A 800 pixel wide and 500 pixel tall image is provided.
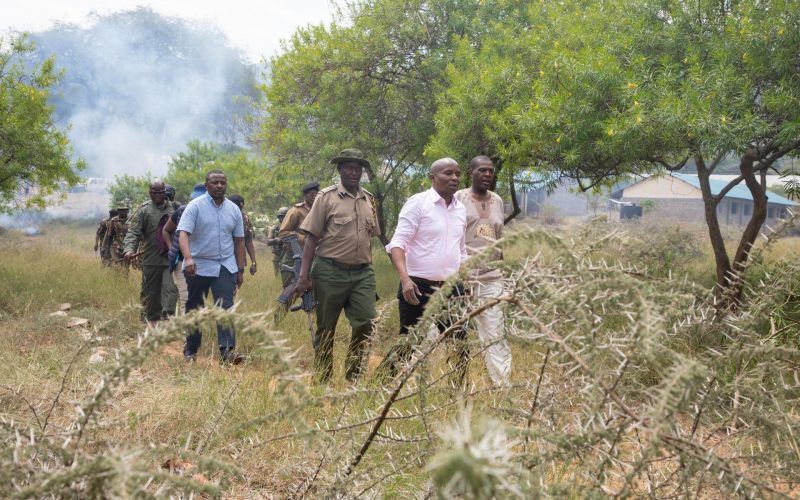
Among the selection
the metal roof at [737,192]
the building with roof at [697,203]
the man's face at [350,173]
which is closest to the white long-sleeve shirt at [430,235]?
the man's face at [350,173]

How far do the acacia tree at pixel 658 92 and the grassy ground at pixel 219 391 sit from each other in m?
1.82

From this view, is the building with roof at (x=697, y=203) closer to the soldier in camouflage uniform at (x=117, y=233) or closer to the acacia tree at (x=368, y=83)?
the acacia tree at (x=368, y=83)

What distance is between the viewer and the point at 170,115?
7225 cm

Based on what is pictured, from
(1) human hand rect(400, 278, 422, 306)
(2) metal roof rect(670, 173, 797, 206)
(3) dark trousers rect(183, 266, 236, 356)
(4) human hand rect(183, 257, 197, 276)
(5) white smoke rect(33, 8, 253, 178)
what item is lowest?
(3) dark trousers rect(183, 266, 236, 356)

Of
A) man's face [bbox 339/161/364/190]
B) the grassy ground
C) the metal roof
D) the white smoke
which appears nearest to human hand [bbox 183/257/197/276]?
the grassy ground

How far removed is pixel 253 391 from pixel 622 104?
16.2ft

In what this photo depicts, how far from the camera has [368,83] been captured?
13070 mm

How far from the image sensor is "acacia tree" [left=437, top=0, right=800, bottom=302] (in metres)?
6.20

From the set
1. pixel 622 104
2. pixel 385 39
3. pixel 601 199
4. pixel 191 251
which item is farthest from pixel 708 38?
pixel 601 199

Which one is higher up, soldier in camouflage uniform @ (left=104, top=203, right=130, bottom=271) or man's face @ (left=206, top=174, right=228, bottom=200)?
man's face @ (left=206, top=174, right=228, bottom=200)

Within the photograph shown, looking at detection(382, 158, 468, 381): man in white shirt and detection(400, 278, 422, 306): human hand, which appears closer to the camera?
detection(400, 278, 422, 306): human hand

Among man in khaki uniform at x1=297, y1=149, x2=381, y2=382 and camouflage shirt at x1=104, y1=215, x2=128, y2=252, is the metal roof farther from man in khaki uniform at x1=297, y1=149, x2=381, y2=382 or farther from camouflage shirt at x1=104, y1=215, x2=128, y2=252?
man in khaki uniform at x1=297, y1=149, x2=381, y2=382

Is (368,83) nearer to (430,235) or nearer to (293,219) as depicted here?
(293,219)

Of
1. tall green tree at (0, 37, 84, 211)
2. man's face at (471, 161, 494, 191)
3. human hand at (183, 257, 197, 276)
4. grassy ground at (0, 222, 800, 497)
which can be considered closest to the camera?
grassy ground at (0, 222, 800, 497)
